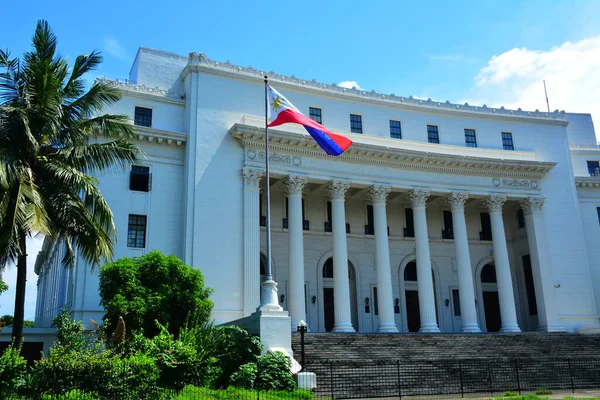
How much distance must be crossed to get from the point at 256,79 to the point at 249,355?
1953cm

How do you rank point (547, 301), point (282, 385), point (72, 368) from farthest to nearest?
1. point (547, 301)
2. point (282, 385)
3. point (72, 368)

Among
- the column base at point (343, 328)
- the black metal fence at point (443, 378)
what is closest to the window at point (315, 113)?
the column base at point (343, 328)

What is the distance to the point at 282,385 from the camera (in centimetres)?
2197

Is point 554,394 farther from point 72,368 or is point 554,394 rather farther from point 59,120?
point 59,120

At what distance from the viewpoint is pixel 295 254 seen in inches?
1366

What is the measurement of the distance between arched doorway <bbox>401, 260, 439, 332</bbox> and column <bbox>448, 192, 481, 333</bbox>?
421 centimetres

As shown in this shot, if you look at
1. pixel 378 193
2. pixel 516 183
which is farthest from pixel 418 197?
pixel 516 183

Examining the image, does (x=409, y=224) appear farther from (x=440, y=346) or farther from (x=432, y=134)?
(x=440, y=346)

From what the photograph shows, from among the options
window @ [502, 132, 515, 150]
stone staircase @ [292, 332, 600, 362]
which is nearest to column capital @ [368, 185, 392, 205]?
stone staircase @ [292, 332, 600, 362]

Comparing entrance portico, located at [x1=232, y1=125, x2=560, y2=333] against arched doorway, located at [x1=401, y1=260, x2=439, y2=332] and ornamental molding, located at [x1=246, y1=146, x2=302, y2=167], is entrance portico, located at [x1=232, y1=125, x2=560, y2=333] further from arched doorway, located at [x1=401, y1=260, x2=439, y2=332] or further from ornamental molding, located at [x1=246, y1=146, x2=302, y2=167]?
arched doorway, located at [x1=401, y1=260, x2=439, y2=332]

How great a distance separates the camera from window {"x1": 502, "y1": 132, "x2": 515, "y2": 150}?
43750mm

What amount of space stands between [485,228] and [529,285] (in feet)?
17.5

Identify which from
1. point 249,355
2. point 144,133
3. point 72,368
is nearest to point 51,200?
point 72,368

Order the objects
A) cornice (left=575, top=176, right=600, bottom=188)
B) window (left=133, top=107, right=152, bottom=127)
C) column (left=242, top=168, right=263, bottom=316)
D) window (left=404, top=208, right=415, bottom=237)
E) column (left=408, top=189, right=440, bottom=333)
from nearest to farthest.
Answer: column (left=242, top=168, right=263, bottom=316)
window (left=133, top=107, right=152, bottom=127)
column (left=408, top=189, right=440, bottom=333)
window (left=404, top=208, right=415, bottom=237)
cornice (left=575, top=176, right=600, bottom=188)
